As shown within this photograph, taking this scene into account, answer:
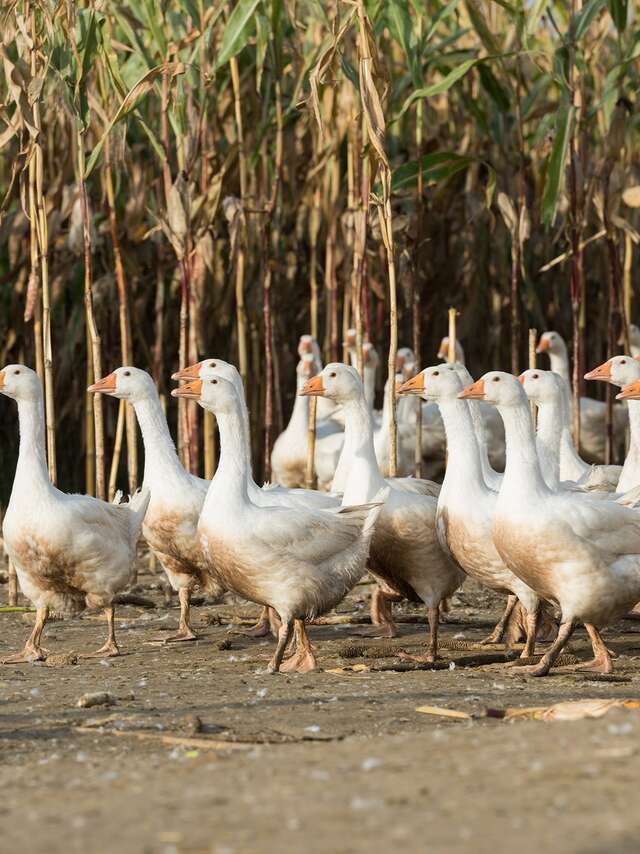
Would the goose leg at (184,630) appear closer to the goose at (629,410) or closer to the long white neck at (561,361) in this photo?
the goose at (629,410)

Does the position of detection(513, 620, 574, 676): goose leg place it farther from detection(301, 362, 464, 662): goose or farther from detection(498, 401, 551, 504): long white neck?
detection(301, 362, 464, 662): goose

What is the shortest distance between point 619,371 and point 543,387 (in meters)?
0.70

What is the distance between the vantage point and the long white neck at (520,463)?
7688mm

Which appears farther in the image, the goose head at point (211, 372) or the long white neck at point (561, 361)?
the long white neck at point (561, 361)

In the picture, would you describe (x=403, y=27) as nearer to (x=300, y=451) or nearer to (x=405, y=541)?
(x=405, y=541)

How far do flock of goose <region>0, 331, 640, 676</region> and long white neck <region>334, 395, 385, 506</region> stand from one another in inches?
0.4

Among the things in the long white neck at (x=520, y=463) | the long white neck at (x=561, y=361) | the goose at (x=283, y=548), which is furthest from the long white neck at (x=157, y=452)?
the long white neck at (x=561, y=361)

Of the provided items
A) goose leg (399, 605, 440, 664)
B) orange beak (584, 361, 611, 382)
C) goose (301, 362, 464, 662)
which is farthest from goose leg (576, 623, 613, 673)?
orange beak (584, 361, 611, 382)

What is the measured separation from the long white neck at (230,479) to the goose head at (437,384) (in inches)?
49.6

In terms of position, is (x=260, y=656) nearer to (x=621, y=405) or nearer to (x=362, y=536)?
(x=362, y=536)

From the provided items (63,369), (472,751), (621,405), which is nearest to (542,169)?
(621,405)

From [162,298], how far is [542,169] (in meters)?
4.23

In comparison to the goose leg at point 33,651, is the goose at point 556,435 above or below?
above

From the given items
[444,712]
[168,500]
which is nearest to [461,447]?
[168,500]
